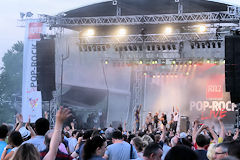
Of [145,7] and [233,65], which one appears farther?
[145,7]

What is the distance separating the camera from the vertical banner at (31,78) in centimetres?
2127

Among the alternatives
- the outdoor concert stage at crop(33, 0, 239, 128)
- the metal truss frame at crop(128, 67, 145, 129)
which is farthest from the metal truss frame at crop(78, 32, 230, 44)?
the metal truss frame at crop(128, 67, 145, 129)

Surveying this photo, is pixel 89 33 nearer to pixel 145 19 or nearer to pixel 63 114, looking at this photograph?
pixel 145 19

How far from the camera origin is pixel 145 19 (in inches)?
726

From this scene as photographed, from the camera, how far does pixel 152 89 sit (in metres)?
Result: 23.7

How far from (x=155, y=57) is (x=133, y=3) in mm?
3156

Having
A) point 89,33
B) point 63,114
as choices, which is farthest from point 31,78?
point 63,114

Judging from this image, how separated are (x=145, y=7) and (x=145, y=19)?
1.56 metres

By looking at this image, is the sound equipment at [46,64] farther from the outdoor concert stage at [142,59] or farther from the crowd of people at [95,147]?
the crowd of people at [95,147]

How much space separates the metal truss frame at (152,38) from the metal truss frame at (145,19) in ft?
2.39

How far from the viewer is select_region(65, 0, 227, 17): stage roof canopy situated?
61.7 ft

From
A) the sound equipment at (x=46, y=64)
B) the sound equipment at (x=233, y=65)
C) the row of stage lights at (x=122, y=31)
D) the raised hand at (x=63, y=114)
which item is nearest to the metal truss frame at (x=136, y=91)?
the row of stage lights at (x=122, y=31)

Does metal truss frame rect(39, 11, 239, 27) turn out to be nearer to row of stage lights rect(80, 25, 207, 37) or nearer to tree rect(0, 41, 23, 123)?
row of stage lights rect(80, 25, 207, 37)

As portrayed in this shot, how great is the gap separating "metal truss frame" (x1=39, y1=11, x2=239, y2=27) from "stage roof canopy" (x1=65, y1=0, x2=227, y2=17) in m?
0.42
